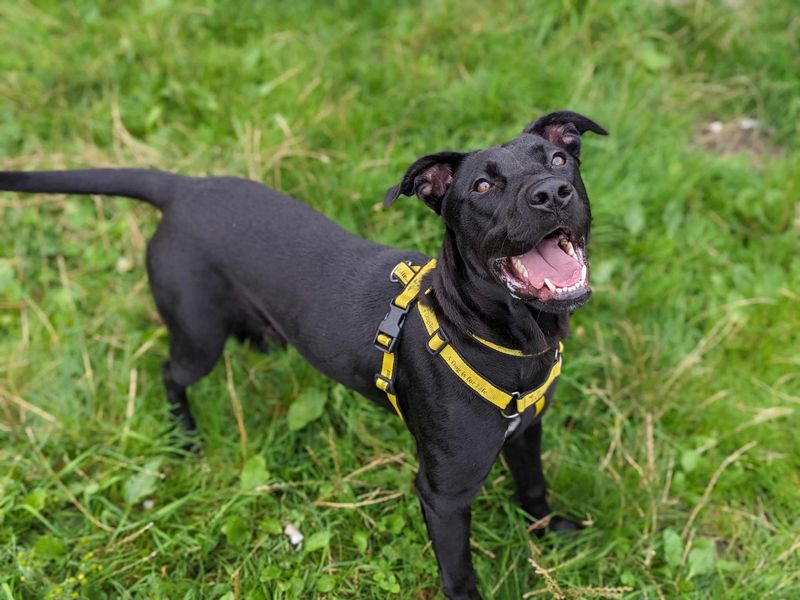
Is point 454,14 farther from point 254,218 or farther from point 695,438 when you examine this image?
point 695,438

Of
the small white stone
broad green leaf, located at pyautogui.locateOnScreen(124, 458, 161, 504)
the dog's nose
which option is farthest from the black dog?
the small white stone

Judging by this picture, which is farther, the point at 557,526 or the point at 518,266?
the point at 557,526

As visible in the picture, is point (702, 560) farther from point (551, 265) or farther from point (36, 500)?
point (36, 500)

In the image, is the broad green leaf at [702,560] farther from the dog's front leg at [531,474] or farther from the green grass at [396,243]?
the dog's front leg at [531,474]

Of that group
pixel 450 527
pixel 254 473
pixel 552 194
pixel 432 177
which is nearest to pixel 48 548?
pixel 254 473

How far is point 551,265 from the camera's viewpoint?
216 cm

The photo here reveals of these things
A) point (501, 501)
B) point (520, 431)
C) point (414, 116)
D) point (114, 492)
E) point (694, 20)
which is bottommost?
point (114, 492)

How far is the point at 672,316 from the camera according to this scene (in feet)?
12.0

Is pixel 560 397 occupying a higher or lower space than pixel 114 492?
higher

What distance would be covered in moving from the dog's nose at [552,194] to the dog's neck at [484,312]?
32 centimetres

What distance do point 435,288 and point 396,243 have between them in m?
1.43

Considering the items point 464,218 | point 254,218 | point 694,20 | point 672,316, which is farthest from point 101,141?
point 694,20

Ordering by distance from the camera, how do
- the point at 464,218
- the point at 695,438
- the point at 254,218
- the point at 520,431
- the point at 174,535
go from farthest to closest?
the point at 695,438, the point at 174,535, the point at 254,218, the point at 520,431, the point at 464,218

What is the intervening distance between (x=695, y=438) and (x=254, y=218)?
2212mm
